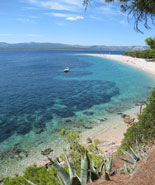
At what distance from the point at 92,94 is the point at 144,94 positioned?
12.5 metres

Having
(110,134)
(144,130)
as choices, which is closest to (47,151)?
(110,134)

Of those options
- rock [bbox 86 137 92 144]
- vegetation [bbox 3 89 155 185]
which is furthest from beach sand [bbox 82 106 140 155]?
vegetation [bbox 3 89 155 185]

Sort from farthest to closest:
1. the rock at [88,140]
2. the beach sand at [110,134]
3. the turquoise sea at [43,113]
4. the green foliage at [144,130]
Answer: the rock at [88,140] → the beach sand at [110,134] → the turquoise sea at [43,113] → the green foliage at [144,130]

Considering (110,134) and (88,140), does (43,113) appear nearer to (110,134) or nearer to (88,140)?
(88,140)

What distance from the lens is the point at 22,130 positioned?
21.7 meters

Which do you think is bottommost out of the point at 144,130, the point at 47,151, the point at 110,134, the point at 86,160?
the point at 47,151

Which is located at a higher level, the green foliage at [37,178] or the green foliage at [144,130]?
the green foliage at [144,130]

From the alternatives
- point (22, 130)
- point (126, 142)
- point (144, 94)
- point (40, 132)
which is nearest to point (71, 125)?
point (40, 132)

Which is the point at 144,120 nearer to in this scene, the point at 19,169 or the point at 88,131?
the point at 88,131

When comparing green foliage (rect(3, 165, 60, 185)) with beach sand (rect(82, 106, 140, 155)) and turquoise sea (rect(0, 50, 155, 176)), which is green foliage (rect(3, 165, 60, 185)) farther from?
beach sand (rect(82, 106, 140, 155))

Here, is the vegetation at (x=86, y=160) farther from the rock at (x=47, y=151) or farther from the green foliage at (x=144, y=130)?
the rock at (x=47, y=151)

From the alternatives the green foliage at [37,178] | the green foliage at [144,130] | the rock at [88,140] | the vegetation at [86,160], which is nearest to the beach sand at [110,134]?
the rock at [88,140]

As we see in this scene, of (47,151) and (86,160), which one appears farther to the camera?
(47,151)

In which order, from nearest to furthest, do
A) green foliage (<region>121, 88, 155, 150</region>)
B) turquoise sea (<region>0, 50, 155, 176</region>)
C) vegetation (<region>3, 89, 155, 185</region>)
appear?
1. vegetation (<region>3, 89, 155, 185</region>)
2. green foliage (<region>121, 88, 155, 150</region>)
3. turquoise sea (<region>0, 50, 155, 176</region>)
